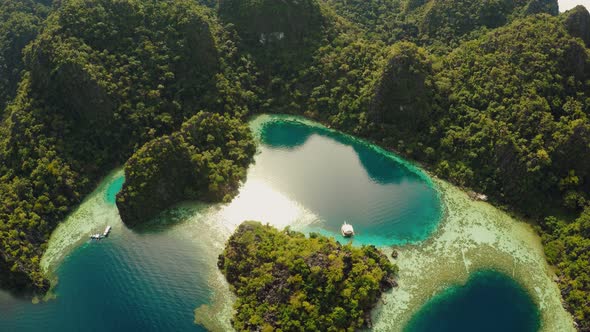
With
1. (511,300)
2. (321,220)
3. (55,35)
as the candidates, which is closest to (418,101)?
(321,220)

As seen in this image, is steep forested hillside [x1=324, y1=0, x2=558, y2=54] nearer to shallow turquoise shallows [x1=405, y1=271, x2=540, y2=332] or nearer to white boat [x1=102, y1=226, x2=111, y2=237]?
shallow turquoise shallows [x1=405, y1=271, x2=540, y2=332]

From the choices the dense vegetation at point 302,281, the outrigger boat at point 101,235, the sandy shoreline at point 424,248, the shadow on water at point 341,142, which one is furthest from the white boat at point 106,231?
the shadow on water at point 341,142

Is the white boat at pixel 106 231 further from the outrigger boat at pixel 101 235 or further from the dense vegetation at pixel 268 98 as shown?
the dense vegetation at pixel 268 98

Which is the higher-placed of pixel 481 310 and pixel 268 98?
pixel 268 98

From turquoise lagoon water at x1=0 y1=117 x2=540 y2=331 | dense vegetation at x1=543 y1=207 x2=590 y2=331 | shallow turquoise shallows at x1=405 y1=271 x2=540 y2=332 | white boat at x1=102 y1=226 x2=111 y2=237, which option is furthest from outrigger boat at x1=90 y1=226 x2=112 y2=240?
dense vegetation at x1=543 y1=207 x2=590 y2=331

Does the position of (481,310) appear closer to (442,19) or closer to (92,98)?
(92,98)

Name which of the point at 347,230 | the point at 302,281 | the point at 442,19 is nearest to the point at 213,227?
the point at 302,281
